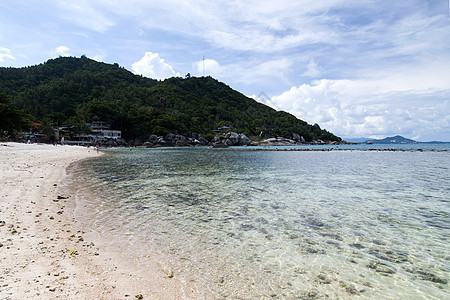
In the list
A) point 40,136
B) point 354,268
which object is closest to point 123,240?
point 354,268

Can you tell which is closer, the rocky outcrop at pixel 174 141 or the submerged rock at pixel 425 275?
the submerged rock at pixel 425 275

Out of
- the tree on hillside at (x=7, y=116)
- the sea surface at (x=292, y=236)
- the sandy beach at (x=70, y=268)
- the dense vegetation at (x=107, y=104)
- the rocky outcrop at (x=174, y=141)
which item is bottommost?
the sea surface at (x=292, y=236)

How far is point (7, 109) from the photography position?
5600cm

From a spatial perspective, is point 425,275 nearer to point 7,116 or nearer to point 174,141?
point 7,116

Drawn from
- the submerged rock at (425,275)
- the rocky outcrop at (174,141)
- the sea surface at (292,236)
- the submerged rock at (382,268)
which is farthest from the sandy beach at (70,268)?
the rocky outcrop at (174,141)

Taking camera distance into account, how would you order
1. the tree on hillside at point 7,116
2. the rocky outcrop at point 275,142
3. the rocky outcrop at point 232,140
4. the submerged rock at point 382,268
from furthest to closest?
1. the rocky outcrop at point 275,142
2. the rocky outcrop at point 232,140
3. the tree on hillside at point 7,116
4. the submerged rock at point 382,268

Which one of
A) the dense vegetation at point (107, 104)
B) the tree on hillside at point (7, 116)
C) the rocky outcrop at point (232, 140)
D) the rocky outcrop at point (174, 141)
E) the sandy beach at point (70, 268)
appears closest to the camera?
the sandy beach at point (70, 268)

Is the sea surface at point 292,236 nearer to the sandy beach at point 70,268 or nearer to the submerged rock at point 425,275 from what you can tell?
the submerged rock at point 425,275

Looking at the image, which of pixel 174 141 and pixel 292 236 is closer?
pixel 292 236

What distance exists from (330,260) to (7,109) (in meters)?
74.1

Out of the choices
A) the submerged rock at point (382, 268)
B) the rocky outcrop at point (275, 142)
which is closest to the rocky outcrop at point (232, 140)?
the rocky outcrop at point (275, 142)

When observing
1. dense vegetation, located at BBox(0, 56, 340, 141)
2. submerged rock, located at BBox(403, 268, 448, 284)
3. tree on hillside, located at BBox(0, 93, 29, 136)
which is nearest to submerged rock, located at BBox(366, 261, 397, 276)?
submerged rock, located at BBox(403, 268, 448, 284)

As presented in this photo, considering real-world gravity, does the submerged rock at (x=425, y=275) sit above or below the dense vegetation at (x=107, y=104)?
below

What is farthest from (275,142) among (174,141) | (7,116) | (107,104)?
(7,116)
